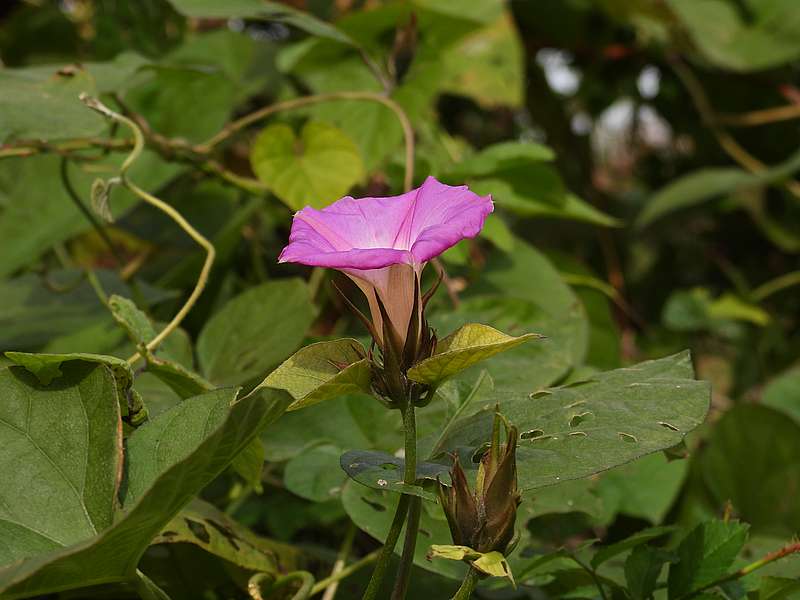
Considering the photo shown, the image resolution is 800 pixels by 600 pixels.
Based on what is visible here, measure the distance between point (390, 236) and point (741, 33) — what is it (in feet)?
2.86

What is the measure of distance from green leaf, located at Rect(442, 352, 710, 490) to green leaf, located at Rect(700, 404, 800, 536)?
372 mm

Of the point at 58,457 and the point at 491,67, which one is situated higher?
the point at 58,457

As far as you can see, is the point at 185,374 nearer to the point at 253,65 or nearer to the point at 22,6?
the point at 253,65

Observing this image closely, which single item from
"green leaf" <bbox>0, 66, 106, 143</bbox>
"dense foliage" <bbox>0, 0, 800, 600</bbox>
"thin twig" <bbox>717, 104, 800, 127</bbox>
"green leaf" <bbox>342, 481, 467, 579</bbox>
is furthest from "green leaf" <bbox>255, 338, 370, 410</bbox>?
"thin twig" <bbox>717, 104, 800, 127</bbox>

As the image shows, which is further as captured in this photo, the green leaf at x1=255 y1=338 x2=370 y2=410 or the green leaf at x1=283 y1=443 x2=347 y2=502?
the green leaf at x1=283 y1=443 x2=347 y2=502

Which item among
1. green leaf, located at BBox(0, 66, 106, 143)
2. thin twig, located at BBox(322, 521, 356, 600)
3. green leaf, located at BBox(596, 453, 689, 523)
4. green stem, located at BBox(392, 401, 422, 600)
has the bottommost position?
green leaf, located at BBox(596, 453, 689, 523)

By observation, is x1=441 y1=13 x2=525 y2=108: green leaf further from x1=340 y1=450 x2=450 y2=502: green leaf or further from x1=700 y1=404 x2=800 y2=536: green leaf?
x1=340 y1=450 x2=450 y2=502: green leaf

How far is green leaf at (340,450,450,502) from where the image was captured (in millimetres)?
316

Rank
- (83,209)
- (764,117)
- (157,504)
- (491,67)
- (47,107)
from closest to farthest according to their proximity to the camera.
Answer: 1. (157,504)
2. (47,107)
3. (83,209)
4. (491,67)
5. (764,117)

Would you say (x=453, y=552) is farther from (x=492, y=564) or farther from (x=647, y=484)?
(x=647, y=484)

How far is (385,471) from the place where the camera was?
0.33 metres

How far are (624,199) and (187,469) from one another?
110 cm

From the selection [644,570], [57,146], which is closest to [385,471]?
[644,570]

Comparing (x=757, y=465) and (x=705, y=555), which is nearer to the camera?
(x=705, y=555)
